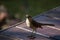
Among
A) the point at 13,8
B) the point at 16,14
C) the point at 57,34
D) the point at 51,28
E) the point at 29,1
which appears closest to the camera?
the point at 57,34

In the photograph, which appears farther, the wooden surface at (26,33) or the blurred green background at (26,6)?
the blurred green background at (26,6)

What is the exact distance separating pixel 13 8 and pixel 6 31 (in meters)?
6.00

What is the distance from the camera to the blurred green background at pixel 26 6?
9.34 metres

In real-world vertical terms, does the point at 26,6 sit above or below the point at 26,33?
above

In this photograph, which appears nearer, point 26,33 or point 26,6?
point 26,33

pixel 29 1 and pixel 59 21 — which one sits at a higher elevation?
pixel 29 1

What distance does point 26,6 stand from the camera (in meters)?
10.5

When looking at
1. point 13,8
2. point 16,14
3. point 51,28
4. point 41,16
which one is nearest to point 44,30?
point 51,28

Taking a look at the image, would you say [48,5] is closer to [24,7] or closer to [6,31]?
[24,7]

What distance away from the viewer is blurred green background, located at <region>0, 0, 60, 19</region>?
934 cm

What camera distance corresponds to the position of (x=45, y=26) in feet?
15.5

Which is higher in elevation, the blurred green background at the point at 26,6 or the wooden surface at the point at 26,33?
the blurred green background at the point at 26,6

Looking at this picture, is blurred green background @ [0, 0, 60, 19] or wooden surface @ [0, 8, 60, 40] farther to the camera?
blurred green background @ [0, 0, 60, 19]

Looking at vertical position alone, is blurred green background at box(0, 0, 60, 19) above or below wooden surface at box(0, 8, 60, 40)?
above
